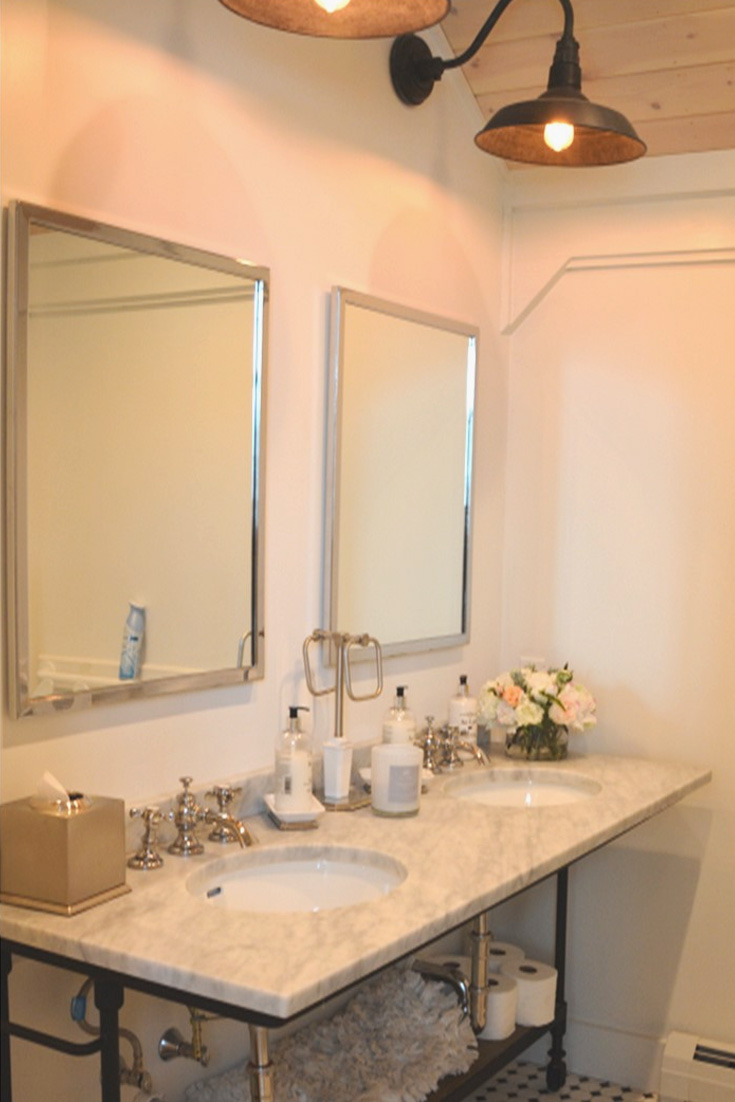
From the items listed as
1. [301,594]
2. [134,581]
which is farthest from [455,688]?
[134,581]

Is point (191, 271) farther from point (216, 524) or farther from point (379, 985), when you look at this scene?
point (379, 985)

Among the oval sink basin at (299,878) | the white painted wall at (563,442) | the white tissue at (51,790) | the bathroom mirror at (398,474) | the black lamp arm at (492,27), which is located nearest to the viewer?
the white tissue at (51,790)

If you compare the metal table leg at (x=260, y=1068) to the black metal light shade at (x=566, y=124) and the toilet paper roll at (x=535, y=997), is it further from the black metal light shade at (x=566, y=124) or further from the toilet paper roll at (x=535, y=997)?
the black metal light shade at (x=566, y=124)

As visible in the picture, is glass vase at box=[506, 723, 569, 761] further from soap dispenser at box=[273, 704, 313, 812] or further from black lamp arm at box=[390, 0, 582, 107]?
black lamp arm at box=[390, 0, 582, 107]

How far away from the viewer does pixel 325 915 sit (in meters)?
1.79

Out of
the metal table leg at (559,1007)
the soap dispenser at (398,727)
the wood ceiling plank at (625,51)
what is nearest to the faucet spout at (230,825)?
the soap dispenser at (398,727)

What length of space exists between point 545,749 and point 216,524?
3.56ft

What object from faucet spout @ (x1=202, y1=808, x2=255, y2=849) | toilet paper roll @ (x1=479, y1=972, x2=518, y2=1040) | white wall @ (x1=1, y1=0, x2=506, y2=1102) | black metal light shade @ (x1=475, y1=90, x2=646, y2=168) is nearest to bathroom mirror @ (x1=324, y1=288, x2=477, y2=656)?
white wall @ (x1=1, y1=0, x2=506, y2=1102)

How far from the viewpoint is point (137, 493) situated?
6.85ft

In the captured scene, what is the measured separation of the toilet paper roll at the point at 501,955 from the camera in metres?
2.89

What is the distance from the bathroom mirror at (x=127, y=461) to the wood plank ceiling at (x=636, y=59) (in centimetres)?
95

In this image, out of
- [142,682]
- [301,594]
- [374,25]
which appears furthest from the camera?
[301,594]

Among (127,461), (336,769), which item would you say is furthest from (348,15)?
(336,769)

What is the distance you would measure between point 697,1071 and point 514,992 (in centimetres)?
53
